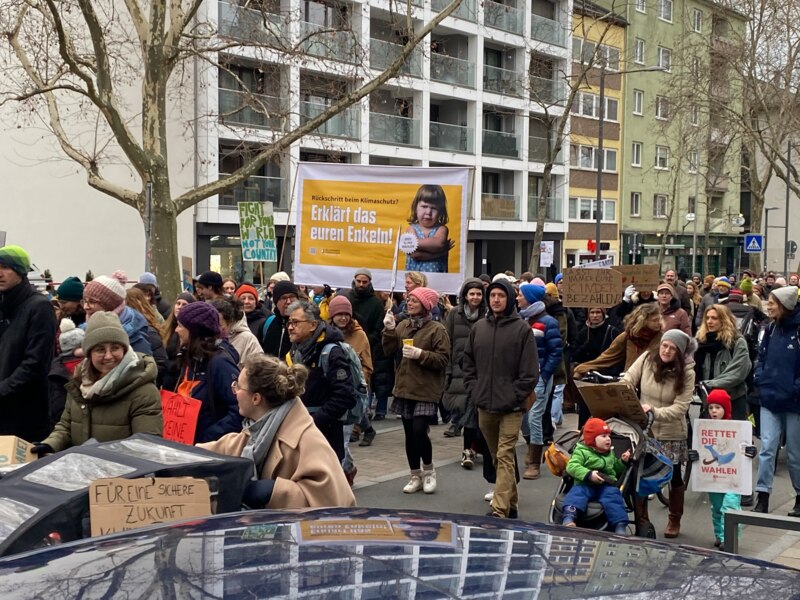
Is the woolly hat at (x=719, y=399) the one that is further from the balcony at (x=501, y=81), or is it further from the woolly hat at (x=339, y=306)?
the balcony at (x=501, y=81)

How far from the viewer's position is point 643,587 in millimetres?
1994

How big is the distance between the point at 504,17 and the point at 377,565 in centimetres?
4481

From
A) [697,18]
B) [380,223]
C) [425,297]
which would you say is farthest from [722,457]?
[697,18]

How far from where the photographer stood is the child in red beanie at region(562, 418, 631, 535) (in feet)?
19.6

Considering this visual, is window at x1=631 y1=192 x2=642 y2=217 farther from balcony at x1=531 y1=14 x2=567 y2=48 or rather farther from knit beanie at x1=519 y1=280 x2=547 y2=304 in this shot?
knit beanie at x1=519 y1=280 x2=547 y2=304

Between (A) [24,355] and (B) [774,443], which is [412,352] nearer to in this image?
(B) [774,443]

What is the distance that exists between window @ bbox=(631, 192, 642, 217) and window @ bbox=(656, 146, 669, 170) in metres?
2.58

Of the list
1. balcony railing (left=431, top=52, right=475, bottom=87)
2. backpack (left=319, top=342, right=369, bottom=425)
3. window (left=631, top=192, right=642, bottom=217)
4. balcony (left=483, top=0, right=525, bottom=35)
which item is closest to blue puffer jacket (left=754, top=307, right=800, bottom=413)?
backpack (left=319, top=342, right=369, bottom=425)

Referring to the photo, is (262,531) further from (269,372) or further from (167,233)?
(167,233)

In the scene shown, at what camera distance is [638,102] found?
181 feet

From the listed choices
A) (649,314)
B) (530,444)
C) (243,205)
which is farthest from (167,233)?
(649,314)

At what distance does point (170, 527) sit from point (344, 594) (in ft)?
2.41

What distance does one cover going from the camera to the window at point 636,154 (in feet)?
180

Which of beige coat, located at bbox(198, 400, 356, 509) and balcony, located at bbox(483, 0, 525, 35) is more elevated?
balcony, located at bbox(483, 0, 525, 35)
